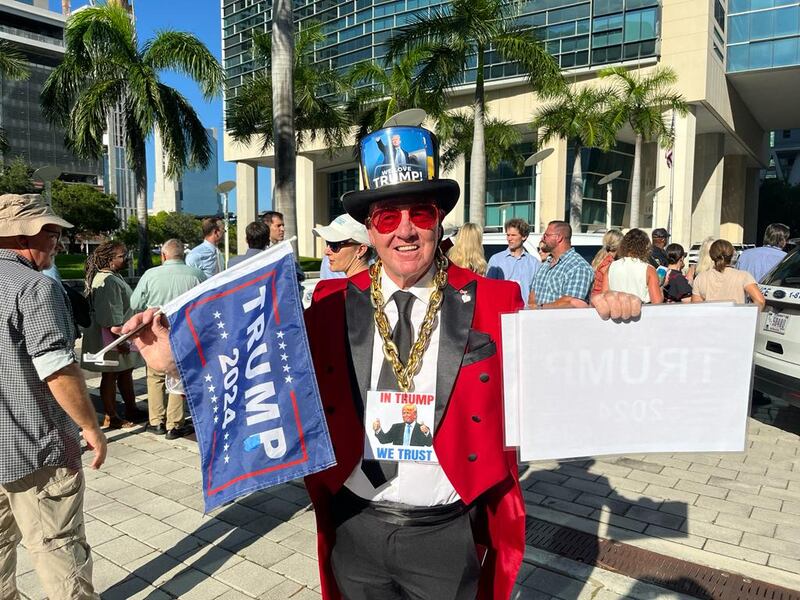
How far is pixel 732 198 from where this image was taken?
49031 mm

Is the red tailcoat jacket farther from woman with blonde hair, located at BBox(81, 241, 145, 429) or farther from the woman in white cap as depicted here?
woman with blonde hair, located at BBox(81, 241, 145, 429)

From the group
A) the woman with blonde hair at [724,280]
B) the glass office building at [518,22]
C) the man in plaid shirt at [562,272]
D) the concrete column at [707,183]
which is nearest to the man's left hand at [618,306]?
the man in plaid shirt at [562,272]

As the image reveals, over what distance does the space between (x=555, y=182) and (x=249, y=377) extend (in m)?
35.3

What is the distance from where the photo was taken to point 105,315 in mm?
5945

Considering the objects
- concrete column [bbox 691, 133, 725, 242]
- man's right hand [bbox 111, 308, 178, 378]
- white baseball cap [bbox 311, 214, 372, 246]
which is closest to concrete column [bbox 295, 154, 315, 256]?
concrete column [bbox 691, 133, 725, 242]

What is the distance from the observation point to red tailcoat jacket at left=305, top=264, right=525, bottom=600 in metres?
1.85

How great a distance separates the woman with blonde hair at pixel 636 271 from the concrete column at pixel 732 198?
48.2 metres

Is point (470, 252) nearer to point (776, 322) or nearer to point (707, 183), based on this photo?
point (776, 322)

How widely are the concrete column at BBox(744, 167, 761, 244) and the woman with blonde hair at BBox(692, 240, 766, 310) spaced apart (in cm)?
5268

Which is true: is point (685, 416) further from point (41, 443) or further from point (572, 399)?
point (41, 443)

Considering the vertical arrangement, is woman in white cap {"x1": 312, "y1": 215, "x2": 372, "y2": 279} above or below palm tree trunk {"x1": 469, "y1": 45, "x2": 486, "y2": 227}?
below

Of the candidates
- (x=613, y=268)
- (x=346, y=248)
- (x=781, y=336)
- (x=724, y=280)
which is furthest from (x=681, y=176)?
(x=346, y=248)

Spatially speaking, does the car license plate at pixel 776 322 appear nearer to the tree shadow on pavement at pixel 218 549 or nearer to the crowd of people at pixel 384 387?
the tree shadow on pavement at pixel 218 549

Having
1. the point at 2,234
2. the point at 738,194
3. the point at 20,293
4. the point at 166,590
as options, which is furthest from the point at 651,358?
the point at 738,194
